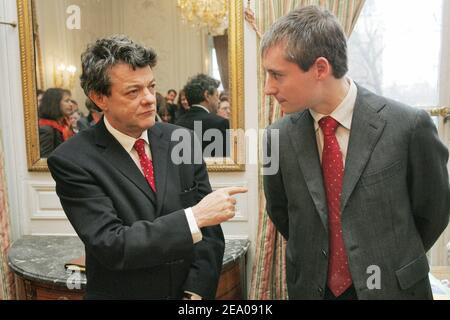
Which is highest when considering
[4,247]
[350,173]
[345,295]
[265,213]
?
[350,173]

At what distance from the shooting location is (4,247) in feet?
9.74

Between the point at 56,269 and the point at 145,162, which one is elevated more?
the point at 145,162

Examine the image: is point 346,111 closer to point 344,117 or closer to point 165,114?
point 344,117

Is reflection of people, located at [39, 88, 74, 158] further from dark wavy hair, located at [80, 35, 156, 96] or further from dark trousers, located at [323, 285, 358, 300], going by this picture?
dark trousers, located at [323, 285, 358, 300]

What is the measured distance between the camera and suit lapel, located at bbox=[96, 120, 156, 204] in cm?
146

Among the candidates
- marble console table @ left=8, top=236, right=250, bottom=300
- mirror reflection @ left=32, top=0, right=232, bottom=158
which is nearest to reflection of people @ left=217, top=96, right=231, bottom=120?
mirror reflection @ left=32, top=0, right=232, bottom=158

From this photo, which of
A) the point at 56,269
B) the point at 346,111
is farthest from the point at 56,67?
the point at 346,111

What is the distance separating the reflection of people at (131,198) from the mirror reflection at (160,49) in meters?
1.41

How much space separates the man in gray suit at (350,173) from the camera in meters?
1.38

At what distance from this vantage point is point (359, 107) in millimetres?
1438

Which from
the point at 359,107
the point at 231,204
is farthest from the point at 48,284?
the point at 359,107

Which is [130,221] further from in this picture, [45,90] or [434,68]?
[434,68]

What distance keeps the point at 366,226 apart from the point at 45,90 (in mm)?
2467

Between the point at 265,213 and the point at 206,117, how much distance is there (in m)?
0.73
